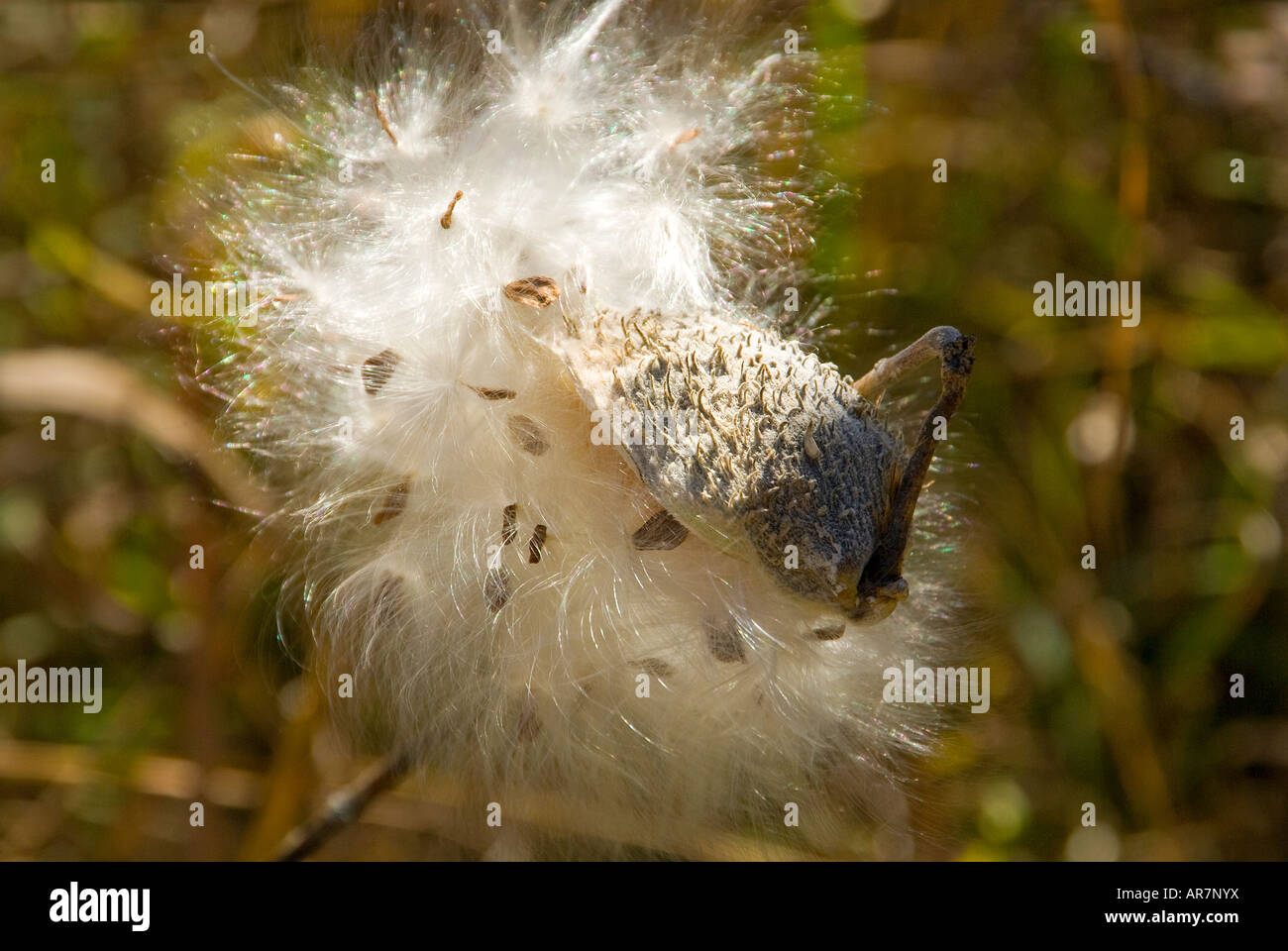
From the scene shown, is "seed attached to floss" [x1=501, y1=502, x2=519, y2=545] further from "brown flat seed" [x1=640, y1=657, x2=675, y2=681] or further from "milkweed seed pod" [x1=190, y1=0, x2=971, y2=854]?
"brown flat seed" [x1=640, y1=657, x2=675, y2=681]

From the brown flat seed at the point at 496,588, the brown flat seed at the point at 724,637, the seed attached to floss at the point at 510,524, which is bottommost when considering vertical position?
the brown flat seed at the point at 724,637

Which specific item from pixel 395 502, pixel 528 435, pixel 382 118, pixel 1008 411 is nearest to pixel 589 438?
pixel 528 435

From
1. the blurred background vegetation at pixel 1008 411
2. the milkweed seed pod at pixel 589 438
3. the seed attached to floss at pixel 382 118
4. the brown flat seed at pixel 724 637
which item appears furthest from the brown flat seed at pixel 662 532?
the blurred background vegetation at pixel 1008 411

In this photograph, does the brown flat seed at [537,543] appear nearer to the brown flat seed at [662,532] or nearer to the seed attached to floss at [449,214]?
the brown flat seed at [662,532]

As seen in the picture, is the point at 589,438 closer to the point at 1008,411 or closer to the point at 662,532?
the point at 662,532

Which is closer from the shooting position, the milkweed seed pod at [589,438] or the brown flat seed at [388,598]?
the milkweed seed pod at [589,438]

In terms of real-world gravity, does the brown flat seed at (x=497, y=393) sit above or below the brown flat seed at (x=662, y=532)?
above
